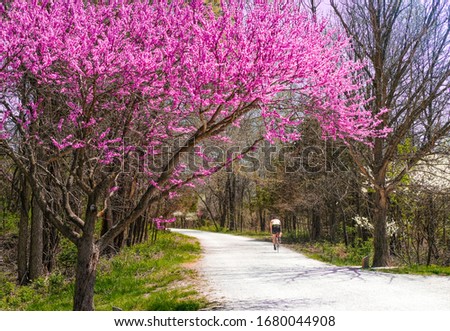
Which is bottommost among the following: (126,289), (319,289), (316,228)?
(126,289)

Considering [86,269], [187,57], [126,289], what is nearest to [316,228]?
[126,289]

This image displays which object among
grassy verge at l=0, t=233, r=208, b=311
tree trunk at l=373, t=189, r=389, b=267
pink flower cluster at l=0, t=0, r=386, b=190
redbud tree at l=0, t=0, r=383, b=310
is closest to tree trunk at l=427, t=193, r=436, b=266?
tree trunk at l=373, t=189, r=389, b=267

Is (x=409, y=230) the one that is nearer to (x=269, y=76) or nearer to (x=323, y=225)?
(x=323, y=225)

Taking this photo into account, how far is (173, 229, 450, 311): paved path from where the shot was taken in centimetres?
713

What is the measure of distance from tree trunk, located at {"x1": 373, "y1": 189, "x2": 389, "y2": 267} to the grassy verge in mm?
5381

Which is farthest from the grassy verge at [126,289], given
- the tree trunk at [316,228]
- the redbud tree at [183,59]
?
the tree trunk at [316,228]

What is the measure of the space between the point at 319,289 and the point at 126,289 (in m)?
4.46

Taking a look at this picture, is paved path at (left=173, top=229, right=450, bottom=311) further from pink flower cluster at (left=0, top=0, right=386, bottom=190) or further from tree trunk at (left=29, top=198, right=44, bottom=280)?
tree trunk at (left=29, top=198, right=44, bottom=280)

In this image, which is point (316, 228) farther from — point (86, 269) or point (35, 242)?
point (86, 269)

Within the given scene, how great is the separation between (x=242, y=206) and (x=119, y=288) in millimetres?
37368

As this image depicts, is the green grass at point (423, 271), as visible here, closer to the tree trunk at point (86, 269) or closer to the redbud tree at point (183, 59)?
the redbud tree at point (183, 59)

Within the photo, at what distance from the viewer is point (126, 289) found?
10.2m

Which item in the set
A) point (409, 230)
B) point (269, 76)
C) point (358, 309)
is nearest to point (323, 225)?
point (409, 230)

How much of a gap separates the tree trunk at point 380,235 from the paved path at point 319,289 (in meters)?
1.17
